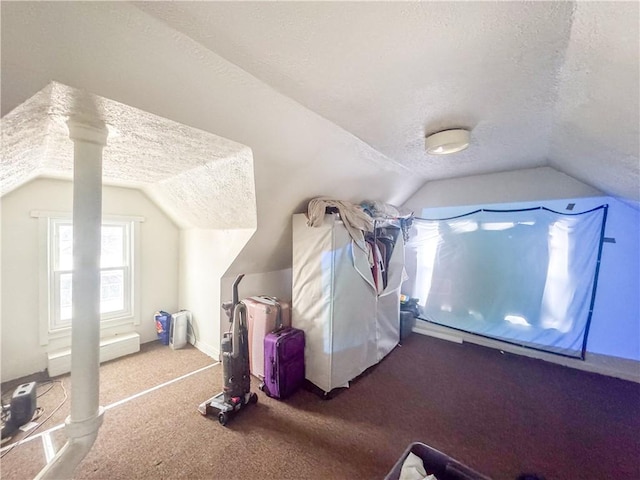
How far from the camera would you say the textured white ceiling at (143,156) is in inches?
45.9

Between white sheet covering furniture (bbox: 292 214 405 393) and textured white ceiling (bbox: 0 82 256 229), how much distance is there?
66 cm

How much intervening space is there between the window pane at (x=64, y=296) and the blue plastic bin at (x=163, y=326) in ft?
2.78

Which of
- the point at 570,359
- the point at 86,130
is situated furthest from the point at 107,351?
the point at 570,359

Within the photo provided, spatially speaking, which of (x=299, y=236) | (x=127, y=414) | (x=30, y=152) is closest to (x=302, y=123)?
(x=299, y=236)

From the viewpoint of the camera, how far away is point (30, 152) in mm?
1575

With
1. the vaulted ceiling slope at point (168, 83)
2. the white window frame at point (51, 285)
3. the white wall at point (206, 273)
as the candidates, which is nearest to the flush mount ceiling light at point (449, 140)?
the vaulted ceiling slope at point (168, 83)

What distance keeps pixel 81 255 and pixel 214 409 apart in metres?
1.47

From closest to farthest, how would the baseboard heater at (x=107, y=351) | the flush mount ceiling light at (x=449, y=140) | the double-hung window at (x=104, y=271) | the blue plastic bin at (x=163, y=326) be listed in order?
the flush mount ceiling light at (x=449, y=140) → the baseboard heater at (x=107, y=351) → the double-hung window at (x=104, y=271) → the blue plastic bin at (x=163, y=326)

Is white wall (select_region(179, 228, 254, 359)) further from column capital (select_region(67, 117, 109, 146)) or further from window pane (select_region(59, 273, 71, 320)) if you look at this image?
column capital (select_region(67, 117, 109, 146))

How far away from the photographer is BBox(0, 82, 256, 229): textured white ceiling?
117 centimetres

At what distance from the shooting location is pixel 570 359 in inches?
107

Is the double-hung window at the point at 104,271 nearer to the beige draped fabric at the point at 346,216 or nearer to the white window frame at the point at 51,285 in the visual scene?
the white window frame at the point at 51,285

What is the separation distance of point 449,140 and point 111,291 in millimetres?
3932

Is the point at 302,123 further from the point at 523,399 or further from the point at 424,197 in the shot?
the point at 523,399
